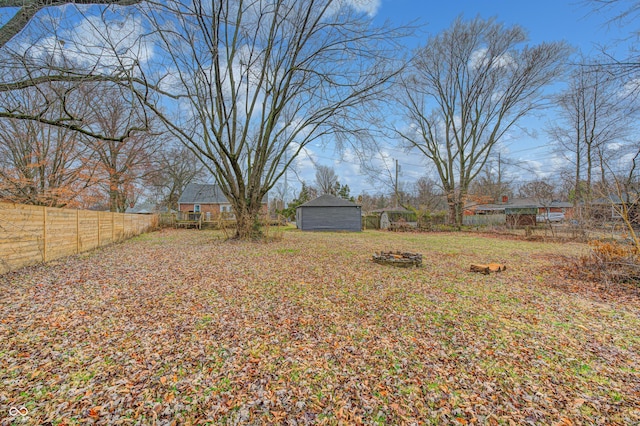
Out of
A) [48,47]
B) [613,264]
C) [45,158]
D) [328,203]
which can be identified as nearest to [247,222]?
[48,47]

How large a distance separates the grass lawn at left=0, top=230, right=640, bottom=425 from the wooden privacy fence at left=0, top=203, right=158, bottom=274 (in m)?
0.80

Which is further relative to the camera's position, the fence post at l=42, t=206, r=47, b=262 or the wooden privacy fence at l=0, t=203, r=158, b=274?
the fence post at l=42, t=206, r=47, b=262

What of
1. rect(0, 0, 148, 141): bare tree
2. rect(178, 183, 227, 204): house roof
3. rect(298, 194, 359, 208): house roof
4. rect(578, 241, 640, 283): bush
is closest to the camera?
rect(0, 0, 148, 141): bare tree

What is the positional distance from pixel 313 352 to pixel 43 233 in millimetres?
7158

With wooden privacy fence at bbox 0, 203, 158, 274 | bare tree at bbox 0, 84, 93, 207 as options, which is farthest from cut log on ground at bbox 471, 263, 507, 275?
bare tree at bbox 0, 84, 93, 207

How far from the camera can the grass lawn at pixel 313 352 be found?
195cm

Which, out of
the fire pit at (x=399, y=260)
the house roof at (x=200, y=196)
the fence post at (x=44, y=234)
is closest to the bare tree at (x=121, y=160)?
the fence post at (x=44, y=234)

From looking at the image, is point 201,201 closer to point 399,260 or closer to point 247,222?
point 247,222

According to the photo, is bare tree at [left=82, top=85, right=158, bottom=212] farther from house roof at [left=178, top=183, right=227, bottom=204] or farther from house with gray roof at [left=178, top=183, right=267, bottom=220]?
house roof at [left=178, top=183, right=227, bottom=204]

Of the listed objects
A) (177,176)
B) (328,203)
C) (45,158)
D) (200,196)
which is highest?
(177,176)

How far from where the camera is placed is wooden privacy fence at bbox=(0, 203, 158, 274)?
200 inches

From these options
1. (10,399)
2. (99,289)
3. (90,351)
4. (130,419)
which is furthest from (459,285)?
(99,289)

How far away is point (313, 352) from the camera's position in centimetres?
271

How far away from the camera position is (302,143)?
11.4 meters
